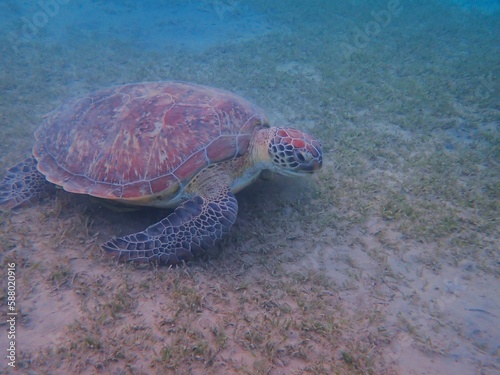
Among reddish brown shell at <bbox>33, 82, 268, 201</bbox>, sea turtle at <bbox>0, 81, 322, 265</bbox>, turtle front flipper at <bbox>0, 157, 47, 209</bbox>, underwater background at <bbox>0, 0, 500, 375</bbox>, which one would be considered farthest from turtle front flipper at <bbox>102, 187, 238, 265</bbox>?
turtle front flipper at <bbox>0, 157, 47, 209</bbox>

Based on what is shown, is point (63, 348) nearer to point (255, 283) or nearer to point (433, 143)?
point (255, 283)

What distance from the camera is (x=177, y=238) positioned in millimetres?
2734

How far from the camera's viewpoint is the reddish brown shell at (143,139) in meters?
3.09

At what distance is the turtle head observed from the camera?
314 centimetres

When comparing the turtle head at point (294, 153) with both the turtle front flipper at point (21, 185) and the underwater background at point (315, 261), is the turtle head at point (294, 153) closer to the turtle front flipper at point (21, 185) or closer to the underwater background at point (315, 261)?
the underwater background at point (315, 261)

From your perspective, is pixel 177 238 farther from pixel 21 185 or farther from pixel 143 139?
pixel 21 185

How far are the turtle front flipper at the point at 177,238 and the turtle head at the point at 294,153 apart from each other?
737mm

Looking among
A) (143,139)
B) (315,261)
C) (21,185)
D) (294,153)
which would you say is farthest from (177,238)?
(21,185)

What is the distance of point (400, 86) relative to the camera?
6734 millimetres

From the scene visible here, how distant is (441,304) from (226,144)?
2.48m

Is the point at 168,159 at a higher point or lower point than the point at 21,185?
higher

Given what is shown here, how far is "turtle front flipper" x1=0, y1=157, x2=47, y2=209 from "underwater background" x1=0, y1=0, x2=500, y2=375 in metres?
0.20

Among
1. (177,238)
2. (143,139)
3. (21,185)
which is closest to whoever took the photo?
(177,238)

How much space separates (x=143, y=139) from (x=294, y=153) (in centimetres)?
160
